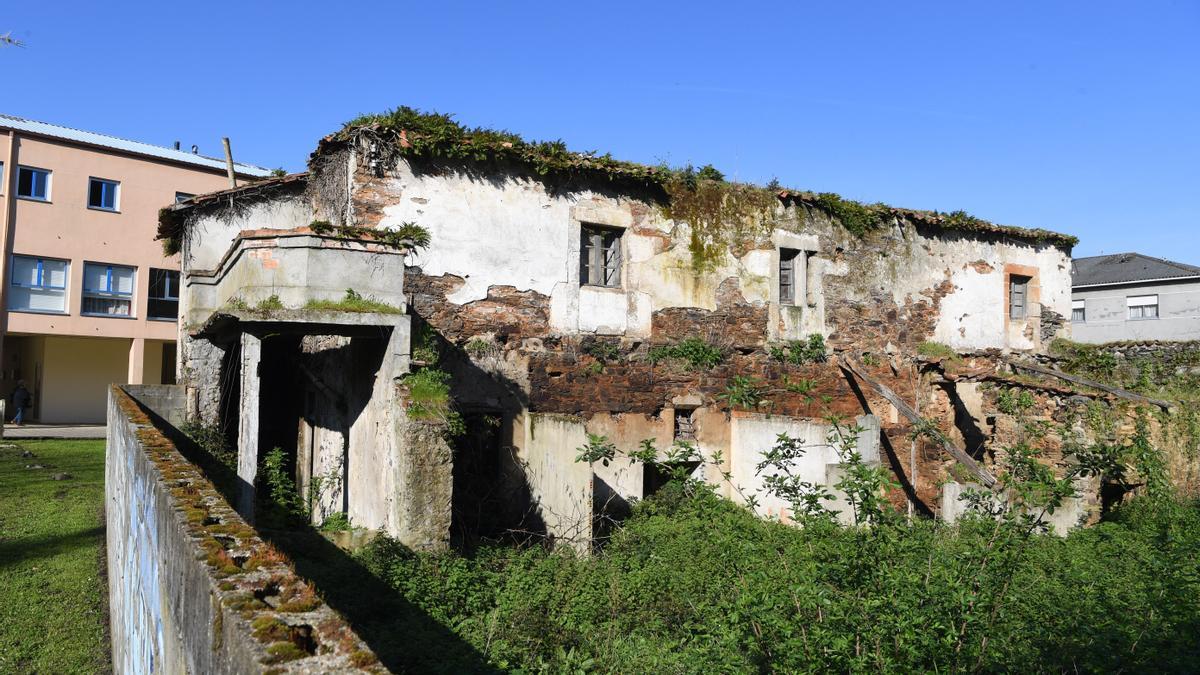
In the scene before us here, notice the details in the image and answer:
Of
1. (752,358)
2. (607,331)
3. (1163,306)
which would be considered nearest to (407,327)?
(607,331)

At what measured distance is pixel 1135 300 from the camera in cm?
3212

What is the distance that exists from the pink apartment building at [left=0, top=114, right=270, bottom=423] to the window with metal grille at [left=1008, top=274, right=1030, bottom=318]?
23.1 m

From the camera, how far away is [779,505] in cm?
1201

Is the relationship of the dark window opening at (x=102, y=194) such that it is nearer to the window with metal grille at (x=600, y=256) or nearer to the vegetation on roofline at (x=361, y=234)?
the window with metal grille at (x=600, y=256)

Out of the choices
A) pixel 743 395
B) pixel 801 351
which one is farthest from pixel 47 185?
pixel 801 351

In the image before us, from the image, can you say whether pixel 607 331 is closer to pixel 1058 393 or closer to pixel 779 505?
pixel 779 505

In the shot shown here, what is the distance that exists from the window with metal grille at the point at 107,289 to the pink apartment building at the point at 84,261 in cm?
3

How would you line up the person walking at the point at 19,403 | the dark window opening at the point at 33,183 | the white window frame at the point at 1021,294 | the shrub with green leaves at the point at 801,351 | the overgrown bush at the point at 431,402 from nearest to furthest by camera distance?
the overgrown bush at the point at 431,402 → the shrub with green leaves at the point at 801,351 → the white window frame at the point at 1021,294 → the dark window opening at the point at 33,183 → the person walking at the point at 19,403

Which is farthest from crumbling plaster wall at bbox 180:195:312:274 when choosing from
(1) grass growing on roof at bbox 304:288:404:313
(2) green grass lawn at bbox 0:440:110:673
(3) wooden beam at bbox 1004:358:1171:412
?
(3) wooden beam at bbox 1004:358:1171:412

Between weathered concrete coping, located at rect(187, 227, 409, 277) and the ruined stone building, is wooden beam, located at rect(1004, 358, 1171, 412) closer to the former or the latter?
the ruined stone building

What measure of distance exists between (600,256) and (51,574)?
853 centimetres

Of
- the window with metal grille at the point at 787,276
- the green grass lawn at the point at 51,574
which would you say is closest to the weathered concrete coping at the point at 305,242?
the green grass lawn at the point at 51,574

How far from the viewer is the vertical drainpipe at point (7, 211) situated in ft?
78.9

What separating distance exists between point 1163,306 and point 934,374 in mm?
21527
